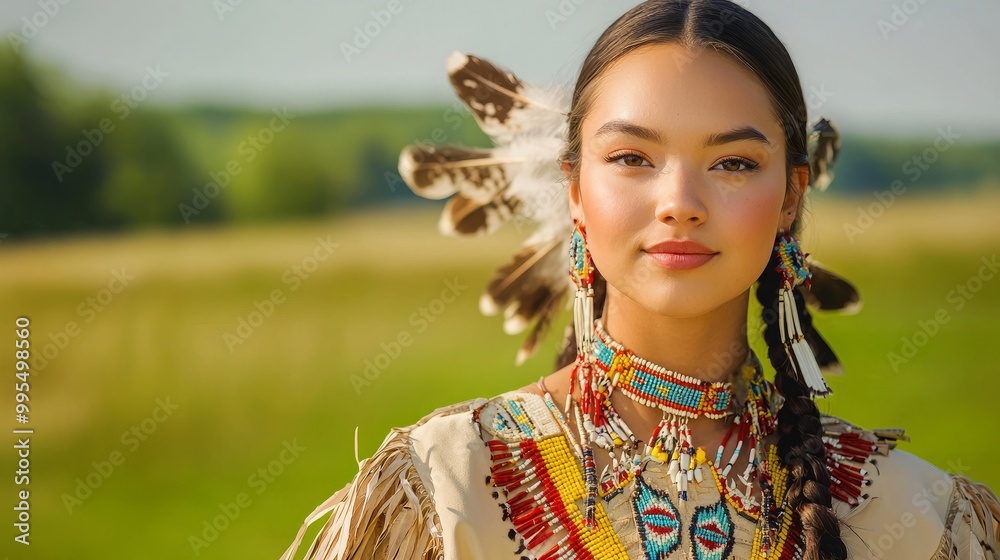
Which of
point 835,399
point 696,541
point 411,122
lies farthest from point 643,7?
point 835,399

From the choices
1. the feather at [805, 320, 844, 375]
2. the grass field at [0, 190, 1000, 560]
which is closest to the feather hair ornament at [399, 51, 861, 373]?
the feather at [805, 320, 844, 375]

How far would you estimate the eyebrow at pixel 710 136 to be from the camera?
1565 millimetres

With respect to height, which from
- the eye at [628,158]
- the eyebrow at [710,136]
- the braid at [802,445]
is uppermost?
the eyebrow at [710,136]

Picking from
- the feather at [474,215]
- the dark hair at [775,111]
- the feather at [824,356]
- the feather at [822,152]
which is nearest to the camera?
the dark hair at [775,111]

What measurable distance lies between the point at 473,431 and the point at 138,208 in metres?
2.35

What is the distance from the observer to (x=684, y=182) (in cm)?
154

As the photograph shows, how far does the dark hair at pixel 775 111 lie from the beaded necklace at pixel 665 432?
58mm

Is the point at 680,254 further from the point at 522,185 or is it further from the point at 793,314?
the point at 522,185

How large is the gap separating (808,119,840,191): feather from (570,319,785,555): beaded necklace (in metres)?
0.57

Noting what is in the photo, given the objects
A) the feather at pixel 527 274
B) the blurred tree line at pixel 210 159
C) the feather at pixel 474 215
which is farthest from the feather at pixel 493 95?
the blurred tree line at pixel 210 159

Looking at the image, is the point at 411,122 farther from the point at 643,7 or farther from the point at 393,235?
the point at 643,7

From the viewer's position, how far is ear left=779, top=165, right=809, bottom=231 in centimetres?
173

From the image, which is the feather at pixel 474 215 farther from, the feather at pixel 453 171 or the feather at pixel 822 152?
the feather at pixel 822 152

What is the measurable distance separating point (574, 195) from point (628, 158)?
0.61ft
